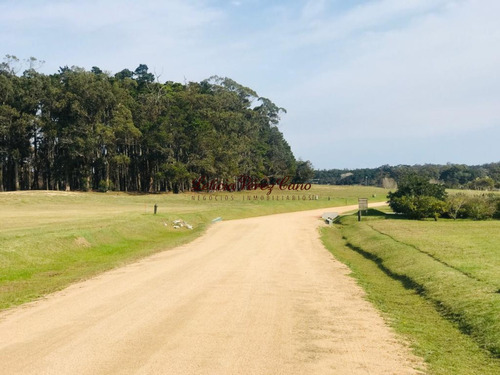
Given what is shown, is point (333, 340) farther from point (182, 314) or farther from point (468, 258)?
point (468, 258)

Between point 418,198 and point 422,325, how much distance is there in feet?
103

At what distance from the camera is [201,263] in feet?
63.7

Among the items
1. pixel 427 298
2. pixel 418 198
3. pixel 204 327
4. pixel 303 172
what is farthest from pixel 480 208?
pixel 303 172

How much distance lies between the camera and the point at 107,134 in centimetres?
7800

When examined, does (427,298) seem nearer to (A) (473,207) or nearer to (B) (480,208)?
(B) (480,208)

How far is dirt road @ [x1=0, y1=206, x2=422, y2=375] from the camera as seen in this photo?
7.63m

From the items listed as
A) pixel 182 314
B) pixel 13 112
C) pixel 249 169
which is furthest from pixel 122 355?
pixel 249 169

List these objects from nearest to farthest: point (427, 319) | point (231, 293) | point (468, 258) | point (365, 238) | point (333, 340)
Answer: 1. point (333, 340)
2. point (427, 319)
3. point (231, 293)
4. point (468, 258)
5. point (365, 238)

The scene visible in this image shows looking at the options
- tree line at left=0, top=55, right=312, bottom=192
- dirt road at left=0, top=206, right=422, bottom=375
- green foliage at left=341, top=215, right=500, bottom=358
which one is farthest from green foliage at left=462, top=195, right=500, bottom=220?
tree line at left=0, top=55, right=312, bottom=192

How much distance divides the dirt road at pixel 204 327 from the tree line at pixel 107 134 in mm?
67742

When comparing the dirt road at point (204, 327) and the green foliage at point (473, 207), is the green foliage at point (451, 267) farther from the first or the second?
the green foliage at point (473, 207)

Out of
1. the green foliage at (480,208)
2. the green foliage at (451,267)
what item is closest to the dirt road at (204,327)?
the green foliage at (451,267)

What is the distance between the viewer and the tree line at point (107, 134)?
264 feet

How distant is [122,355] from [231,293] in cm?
558
